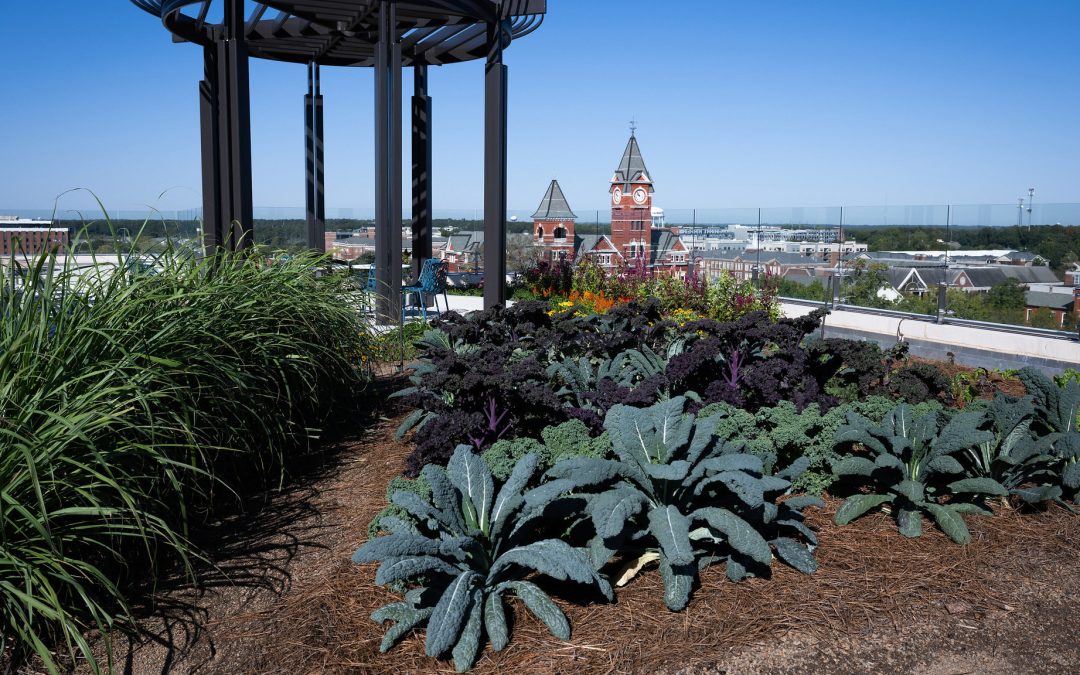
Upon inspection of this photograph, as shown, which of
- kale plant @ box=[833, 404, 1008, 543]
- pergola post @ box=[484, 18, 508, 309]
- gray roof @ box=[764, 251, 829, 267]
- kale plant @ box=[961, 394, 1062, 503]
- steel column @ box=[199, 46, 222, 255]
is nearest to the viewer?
kale plant @ box=[833, 404, 1008, 543]

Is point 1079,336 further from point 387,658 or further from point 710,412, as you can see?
point 387,658

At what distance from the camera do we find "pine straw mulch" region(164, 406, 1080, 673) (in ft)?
7.32

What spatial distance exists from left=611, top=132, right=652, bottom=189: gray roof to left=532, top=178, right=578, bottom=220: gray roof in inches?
235

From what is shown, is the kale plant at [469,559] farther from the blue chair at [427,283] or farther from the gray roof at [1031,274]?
the gray roof at [1031,274]

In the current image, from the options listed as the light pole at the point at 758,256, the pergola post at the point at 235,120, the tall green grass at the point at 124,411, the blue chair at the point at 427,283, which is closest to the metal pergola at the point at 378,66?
the pergola post at the point at 235,120

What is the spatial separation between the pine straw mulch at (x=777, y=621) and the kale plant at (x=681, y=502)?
0.28 ft

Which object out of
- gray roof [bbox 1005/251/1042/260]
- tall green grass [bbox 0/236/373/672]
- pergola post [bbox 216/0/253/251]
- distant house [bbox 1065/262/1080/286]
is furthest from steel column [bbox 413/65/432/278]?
gray roof [bbox 1005/251/1042/260]

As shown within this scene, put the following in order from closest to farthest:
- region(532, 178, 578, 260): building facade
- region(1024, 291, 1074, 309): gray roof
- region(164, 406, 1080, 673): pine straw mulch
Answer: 1. region(164, 406, 1080, 673): pine straw mulch
2. region(1024, 291, 1074, 309): gray roof
3. region(532, 178, 578, 260): building facade

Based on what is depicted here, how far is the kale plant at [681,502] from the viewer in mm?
2504

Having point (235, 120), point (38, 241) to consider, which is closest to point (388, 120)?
point (235, 120)

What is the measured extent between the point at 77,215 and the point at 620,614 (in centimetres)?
310

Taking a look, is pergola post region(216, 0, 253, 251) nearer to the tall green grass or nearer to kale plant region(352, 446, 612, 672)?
the tall green grass

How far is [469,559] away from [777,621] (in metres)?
0.99

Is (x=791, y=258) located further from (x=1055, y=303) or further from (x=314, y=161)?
(x=314, y=161)
